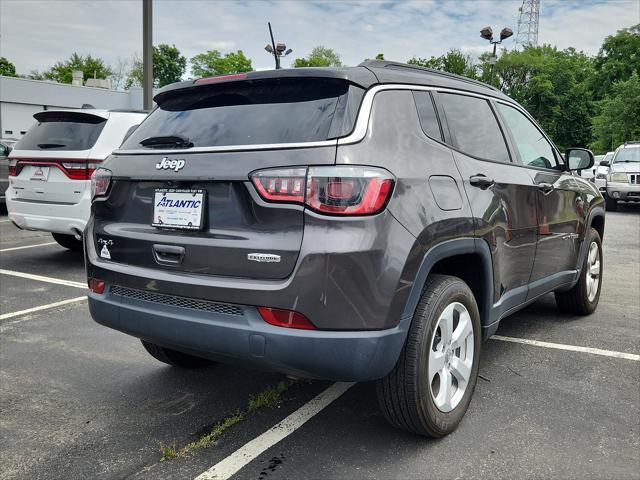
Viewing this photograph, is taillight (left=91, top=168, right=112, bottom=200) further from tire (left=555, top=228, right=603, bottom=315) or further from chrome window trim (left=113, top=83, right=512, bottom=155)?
tire (left=555, top=228, right=603, bottom=315)

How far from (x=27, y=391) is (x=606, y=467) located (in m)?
3.13

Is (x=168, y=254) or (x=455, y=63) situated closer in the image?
(x=168, y=254)

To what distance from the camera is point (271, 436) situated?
9.77ft

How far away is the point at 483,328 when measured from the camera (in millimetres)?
3367

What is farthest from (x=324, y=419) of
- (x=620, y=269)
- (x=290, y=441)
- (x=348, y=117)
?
(x=620, y=269)

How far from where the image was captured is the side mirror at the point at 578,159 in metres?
4.82

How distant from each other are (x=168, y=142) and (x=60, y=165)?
437 cm

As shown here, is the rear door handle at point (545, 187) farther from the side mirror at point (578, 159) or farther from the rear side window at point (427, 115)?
the rear side window at point (427, 115)

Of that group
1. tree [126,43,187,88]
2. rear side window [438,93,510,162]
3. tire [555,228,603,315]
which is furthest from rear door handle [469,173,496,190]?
tree [126,43,187,88]

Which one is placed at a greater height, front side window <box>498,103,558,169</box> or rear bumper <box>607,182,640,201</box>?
front side window <box>498,103,558,169</box>

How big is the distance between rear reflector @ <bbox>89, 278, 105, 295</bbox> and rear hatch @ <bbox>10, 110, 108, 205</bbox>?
3.91 m

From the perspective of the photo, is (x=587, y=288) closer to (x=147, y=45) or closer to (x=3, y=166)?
(x=147, y=45)

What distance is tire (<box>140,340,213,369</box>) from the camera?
3740 mm

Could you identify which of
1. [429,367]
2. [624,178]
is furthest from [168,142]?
[624,178]
